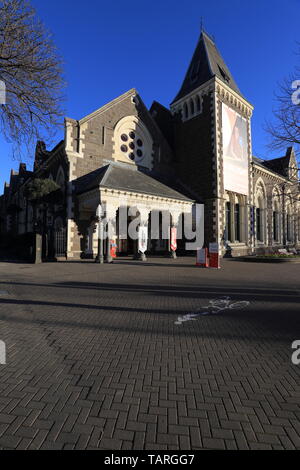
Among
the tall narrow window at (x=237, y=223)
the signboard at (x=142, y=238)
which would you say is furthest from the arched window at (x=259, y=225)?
the signboard at (x=142, y=238)

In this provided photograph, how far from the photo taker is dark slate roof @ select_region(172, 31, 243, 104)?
24758 mm

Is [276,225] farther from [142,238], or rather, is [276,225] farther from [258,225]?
[142,238]

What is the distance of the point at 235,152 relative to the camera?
79.6 feet

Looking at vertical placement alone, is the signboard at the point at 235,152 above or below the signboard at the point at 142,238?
above

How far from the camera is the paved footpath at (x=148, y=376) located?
6.56 feet

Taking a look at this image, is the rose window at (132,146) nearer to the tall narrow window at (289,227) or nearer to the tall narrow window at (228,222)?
the tall narrow window at (228,222)

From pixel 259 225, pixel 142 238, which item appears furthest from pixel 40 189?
pixel 259 225

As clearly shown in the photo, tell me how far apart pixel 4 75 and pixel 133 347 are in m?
8.68

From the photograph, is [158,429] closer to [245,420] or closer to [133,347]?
[245,420]

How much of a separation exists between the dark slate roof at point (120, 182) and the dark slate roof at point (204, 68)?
12435 mm

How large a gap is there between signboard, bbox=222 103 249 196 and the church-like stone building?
10cm

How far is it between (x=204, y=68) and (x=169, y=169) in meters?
11.0
